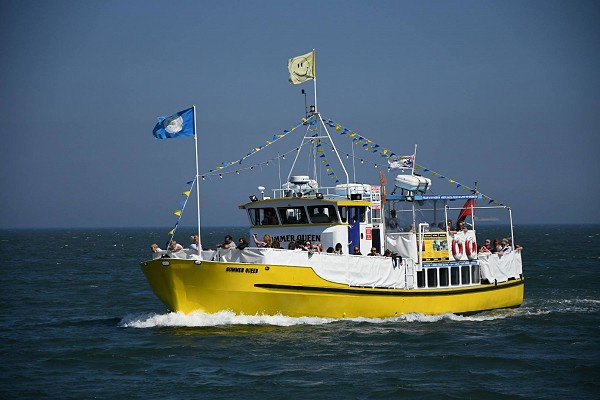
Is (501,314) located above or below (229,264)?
below

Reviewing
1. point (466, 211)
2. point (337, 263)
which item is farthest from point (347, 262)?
point (466, 211)

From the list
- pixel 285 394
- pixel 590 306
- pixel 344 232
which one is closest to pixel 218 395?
pixel 285 394

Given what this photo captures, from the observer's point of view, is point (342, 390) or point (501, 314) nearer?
point (342, 390)

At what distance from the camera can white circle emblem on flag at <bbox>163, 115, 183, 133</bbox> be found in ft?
84.8

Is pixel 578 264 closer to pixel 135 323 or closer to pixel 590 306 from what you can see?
pixel 590 306

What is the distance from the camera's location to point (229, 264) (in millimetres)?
25109

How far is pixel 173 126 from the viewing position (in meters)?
25.9

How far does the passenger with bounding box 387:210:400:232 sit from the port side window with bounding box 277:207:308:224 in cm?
416

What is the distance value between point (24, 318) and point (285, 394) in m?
17.0

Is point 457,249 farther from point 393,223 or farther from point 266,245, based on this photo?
point 266,245

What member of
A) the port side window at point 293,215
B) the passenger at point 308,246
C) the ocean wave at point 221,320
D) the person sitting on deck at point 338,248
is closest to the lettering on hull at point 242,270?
the ocean wave at point 221,320

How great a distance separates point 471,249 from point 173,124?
1302cm

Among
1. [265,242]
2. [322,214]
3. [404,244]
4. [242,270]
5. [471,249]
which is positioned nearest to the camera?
[242,270]

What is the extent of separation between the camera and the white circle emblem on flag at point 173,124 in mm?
25844
